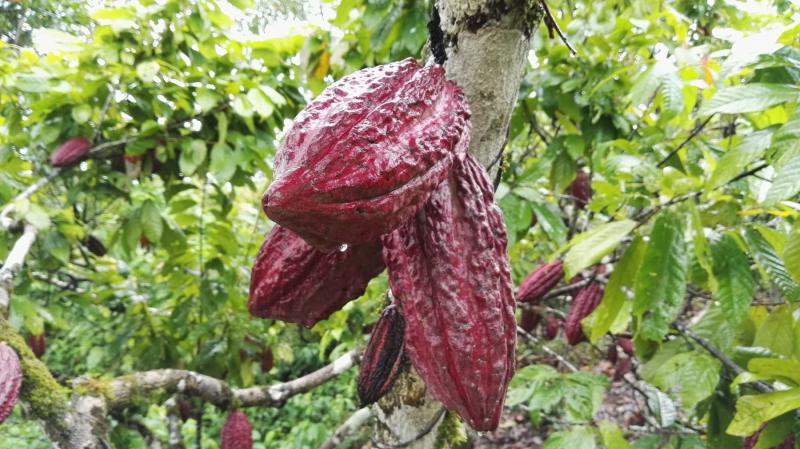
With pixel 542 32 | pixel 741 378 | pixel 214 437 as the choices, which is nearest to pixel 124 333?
pixel 214 437

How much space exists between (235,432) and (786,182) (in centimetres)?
175

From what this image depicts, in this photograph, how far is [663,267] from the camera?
3.88ft

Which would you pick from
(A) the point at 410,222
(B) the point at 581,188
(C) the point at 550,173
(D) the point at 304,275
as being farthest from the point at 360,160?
(B) the point at 581,188

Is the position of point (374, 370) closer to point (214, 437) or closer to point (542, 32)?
point (542, 32)

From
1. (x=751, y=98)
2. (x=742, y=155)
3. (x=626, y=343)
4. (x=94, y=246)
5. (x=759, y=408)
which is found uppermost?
(x=94, y=246)

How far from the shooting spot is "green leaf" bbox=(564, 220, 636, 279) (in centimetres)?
123

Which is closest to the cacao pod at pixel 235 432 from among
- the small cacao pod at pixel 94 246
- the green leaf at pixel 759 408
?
the green leaf at pixel 759 408

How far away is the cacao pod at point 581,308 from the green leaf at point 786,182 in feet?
3.36

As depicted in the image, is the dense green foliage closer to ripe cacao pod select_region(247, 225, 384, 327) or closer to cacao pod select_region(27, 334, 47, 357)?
cacao pod select_region(27, 334, 47, 357)

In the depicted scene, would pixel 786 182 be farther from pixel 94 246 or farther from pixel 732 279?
pixel 94 246

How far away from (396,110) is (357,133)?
0.08 metres

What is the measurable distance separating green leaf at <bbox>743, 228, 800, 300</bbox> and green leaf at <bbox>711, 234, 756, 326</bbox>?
0.03 meters

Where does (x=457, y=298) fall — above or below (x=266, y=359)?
above

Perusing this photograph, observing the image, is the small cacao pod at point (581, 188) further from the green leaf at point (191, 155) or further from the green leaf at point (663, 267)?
the green leaf at point (191, 155)
